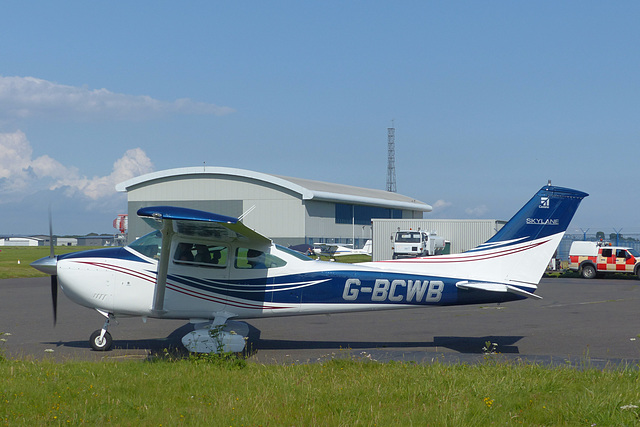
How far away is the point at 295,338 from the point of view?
12297 mm

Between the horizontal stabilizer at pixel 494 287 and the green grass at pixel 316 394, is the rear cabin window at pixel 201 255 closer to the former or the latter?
the green grass at pixel 316 394

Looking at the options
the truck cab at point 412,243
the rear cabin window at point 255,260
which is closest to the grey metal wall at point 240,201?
the truck cab at point 412,243

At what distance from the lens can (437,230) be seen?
4828cm

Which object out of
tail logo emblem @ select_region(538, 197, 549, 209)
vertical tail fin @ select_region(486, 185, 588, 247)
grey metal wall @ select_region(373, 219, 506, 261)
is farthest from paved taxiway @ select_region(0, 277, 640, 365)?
grey metal wall @ select_region(373, 219, 506, 261)

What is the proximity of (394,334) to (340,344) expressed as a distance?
1709 mm

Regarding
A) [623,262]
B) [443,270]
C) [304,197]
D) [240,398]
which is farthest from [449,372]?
[304,197]

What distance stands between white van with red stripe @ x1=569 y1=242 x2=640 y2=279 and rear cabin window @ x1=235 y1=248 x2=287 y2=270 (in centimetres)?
2607

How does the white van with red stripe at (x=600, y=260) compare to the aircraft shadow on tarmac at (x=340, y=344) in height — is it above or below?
above

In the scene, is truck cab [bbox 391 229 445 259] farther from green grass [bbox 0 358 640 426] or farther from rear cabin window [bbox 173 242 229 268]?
green grass [bbox 0 358 640 426]

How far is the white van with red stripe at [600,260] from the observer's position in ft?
105

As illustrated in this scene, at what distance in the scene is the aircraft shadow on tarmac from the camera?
429 inches

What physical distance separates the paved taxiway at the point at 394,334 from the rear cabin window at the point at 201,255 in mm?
1619

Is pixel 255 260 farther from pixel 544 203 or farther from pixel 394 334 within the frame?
pixel 544 203

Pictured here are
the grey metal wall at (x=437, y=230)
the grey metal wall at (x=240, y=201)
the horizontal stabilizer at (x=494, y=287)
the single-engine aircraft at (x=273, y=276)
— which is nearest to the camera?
the horizontal stabilizer at (x=494, y=287)
